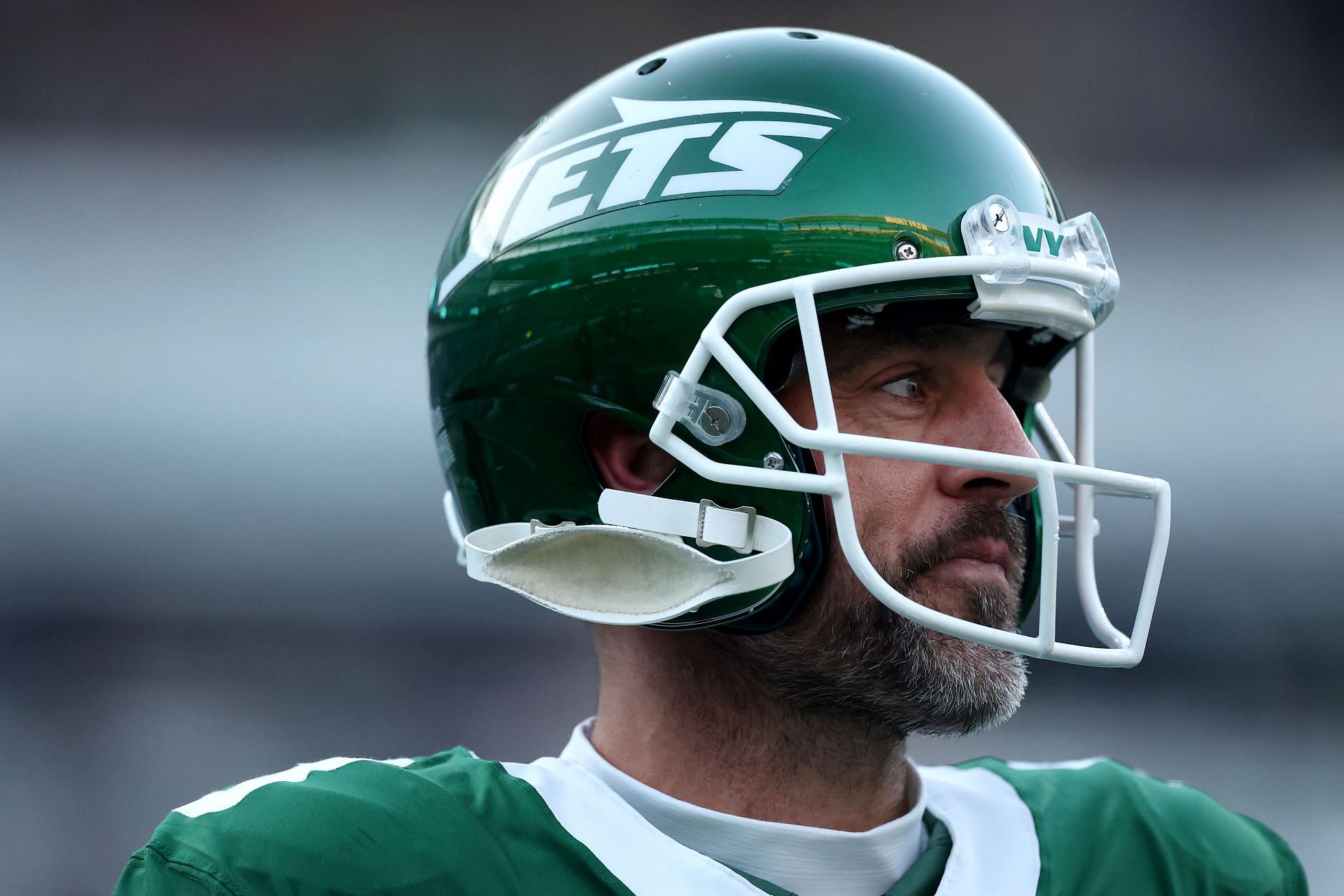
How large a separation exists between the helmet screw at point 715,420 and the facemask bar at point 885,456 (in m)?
0.02

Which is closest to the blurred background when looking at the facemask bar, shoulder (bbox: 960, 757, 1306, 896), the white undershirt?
shoulder (bbox: 960, 757, 1306, 896)

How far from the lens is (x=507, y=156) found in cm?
128

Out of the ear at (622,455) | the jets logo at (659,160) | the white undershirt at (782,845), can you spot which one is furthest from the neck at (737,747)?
the jets logo at (659,160)

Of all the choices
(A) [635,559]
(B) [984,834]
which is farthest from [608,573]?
(B) [984,834]

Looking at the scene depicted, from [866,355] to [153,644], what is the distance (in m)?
2.27

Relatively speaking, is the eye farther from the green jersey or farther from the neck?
the green jersey

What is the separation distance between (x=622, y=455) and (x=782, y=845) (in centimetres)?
35

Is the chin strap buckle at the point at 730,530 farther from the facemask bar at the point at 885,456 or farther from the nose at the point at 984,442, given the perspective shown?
the nose at the point at 984,442

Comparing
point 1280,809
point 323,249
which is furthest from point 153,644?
point 1280,809

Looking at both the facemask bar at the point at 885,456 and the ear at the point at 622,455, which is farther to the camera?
the ear at the point at 622,455

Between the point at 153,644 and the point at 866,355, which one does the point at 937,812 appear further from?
the point at 153,644

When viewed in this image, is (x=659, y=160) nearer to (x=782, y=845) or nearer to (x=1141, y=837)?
(x=782, y=845)

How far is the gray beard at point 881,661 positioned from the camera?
1.04 metres

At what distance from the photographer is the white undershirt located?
1.05 meters
